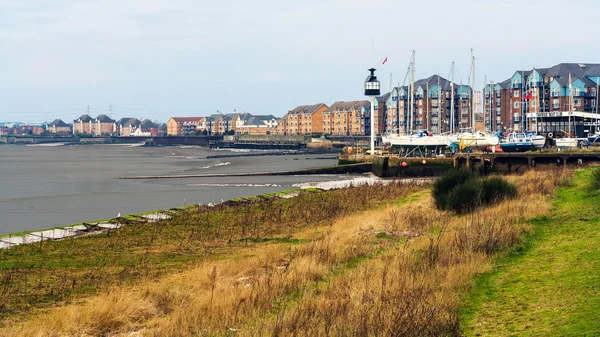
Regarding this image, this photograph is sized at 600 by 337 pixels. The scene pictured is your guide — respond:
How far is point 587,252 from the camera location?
15641mm

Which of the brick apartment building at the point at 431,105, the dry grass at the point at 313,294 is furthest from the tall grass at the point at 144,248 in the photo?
the brick apartment building at the point at 431,105

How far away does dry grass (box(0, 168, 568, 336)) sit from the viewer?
36.9 ft

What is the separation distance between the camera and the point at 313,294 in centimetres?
1439

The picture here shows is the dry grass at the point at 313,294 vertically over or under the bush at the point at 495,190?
under

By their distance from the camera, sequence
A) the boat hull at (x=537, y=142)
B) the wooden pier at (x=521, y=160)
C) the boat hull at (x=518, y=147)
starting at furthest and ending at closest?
the boat hull at (x=537, y=142) < the boat hull at (x=518, y=147) < the wooden pier at (x=521, y=160)

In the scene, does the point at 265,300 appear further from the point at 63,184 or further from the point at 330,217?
the point at 63,184

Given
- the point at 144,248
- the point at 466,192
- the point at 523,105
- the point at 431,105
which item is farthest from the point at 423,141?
the point at 431,105

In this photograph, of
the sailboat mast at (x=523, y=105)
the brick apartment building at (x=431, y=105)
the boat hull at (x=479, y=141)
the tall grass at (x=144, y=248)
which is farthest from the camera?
the brick apartment building at (x=431, y=105)

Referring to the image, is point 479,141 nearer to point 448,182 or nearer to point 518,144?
point 518,144

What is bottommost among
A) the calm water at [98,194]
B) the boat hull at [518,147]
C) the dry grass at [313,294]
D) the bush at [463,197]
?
the calm water at [98,194]

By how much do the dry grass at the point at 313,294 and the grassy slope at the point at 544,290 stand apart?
509 millimetres

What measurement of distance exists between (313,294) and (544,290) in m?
4.67

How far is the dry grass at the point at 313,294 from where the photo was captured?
36.9 feet

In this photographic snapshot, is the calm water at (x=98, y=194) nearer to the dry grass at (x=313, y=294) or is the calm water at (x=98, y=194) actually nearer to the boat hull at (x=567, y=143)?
the dry grass at (x=313, y=294)
